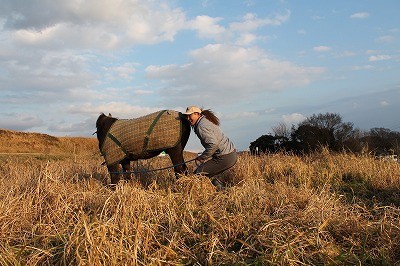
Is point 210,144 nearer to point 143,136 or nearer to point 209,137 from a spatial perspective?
point 209,137

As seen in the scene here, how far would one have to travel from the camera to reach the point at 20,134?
26375 mm

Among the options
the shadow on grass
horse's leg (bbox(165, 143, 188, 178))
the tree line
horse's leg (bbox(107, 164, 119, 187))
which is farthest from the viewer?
the tree line

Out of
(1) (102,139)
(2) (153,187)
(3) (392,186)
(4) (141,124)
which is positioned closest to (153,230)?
(2) (153,187)

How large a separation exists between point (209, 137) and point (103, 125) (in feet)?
6.86

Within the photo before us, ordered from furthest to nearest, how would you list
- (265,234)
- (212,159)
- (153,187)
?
(212,159)
(153,187)
(265,234)

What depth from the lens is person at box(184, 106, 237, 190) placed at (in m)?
5.91

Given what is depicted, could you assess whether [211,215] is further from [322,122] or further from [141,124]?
[322,122]

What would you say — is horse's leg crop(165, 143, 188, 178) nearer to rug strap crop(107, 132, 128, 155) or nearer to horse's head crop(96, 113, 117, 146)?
rug strap crop(107, 132, 128, 155)

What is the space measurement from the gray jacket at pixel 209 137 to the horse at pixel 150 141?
338mm

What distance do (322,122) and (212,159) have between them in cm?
1130

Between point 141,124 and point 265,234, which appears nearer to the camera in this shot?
point 265,234

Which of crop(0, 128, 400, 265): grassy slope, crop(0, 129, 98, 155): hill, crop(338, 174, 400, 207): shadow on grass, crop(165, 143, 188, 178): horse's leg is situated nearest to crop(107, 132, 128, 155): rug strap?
crop(165, 143, 188, 178): horse's leg

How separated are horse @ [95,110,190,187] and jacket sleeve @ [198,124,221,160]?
1.39ft

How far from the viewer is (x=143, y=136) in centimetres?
620
